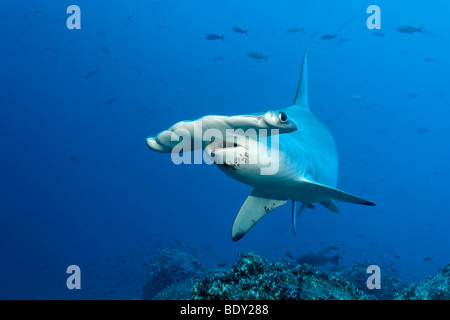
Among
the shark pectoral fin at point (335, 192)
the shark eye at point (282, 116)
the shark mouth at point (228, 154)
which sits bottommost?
the shark pectoral fin at point (335, 192)

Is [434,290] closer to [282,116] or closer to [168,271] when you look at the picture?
[282,116]

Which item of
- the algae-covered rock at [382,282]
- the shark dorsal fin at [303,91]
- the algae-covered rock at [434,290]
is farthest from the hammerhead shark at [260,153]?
the algae-covered rock at [382,282]

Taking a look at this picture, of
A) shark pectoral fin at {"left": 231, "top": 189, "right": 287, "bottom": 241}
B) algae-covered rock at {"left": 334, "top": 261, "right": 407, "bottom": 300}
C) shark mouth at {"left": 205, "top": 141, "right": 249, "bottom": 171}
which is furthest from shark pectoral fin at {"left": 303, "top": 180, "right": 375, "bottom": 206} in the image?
algae-covered rock at {"left": 334, "top": 261, "right": 407, "bottom": 300}

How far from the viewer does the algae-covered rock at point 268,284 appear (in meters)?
2.57

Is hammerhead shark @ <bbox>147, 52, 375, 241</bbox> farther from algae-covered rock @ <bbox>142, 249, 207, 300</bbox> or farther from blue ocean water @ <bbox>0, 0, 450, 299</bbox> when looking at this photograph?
blue ocean water @ <bbox>0, 0, 450, 299</bbox>

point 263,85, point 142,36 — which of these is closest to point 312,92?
point 263,85

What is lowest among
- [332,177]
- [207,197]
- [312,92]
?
[207,197]

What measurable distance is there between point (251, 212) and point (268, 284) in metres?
1.50

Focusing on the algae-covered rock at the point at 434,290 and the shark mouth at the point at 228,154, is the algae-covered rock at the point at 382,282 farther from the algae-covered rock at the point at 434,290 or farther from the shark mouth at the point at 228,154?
the shark mouth at the point at 228,154

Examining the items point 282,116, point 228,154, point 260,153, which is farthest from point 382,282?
point 282,116

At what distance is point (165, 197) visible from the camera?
88.9 m

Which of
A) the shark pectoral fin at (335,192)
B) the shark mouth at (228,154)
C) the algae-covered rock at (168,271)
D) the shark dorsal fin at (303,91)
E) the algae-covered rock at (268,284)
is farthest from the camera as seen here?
the algae-covered rock at (168,271)

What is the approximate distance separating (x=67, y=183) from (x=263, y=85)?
5924 centimetres
